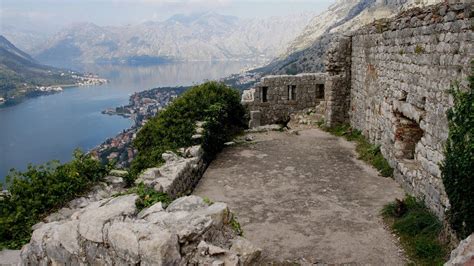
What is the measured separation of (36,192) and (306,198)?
5.50 m

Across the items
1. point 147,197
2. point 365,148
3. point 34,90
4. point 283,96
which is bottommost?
point 34,90

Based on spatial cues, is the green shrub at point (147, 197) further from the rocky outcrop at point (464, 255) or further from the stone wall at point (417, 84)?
the stone wall at point (417, 84)

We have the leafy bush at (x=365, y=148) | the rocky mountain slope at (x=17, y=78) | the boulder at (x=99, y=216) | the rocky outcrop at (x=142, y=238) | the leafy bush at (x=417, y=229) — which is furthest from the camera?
the rocky mountain slope at (x=17, y=78)

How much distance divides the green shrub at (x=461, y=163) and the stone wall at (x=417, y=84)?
0.46m

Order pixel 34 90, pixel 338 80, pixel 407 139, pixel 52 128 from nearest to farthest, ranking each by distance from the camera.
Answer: pixel 407 139 < pixel 338 80 < pixel 52 128 < pixel 34 90

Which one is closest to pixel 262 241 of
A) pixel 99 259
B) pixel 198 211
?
pixel 198 211

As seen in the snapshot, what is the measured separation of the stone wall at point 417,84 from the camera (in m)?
7.43

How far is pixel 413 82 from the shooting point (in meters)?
9.57

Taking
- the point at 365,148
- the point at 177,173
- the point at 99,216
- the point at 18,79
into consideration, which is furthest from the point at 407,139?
the point at 18,79

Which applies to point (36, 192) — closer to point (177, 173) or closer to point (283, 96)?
point (177, 173)

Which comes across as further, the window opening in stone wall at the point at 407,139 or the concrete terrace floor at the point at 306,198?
the window opening in stone wall at the point at 407,139

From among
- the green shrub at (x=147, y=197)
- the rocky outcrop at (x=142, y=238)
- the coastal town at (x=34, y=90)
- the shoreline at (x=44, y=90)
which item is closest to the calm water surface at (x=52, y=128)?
the shoreline at (x=44, y=90)

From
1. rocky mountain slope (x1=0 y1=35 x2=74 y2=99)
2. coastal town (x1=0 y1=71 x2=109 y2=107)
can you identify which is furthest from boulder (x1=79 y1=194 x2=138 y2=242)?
rocky mountain slope (x1=0 y1=35 x2=74 y2=99)

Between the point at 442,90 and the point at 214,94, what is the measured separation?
8.39 metres
